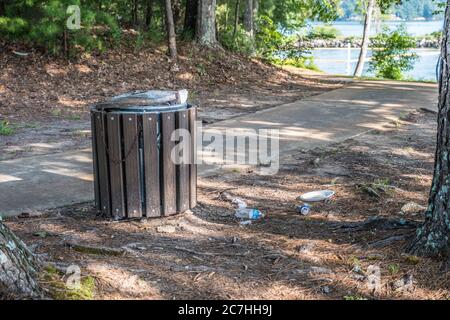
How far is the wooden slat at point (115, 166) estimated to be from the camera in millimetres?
4977

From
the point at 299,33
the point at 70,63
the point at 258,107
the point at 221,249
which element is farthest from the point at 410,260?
the point at 299,33

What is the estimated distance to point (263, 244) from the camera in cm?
469

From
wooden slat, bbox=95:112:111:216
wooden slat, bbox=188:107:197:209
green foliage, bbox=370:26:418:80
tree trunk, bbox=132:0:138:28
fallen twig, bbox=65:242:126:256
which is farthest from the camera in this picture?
green foliage, bbox=370:26:418:80

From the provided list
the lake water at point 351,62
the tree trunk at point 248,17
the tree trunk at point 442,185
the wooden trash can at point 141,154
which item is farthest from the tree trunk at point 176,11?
the tree trunk at point 442,185

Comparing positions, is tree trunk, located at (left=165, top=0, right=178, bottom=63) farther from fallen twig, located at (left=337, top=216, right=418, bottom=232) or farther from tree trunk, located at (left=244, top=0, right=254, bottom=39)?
fallen twig, located at (left=337, top=216, right=418, bottom=232)

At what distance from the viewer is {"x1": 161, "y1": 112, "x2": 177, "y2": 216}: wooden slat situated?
16.5 feet

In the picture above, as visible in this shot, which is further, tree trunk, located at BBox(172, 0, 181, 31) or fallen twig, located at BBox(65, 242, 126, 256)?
tree trunk, located at BBox(172, 0, 181, 31)

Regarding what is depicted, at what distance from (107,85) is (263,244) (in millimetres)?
9172

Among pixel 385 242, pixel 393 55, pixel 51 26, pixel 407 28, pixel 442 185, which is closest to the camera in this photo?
pixel 442 185

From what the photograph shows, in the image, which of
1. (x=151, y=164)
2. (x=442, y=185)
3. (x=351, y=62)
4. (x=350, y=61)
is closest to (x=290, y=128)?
(x=151, y=164)

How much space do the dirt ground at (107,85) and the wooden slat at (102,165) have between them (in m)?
3.02

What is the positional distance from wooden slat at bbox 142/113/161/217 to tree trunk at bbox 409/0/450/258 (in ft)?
7.32

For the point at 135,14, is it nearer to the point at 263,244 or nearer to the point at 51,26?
the point at 51,26

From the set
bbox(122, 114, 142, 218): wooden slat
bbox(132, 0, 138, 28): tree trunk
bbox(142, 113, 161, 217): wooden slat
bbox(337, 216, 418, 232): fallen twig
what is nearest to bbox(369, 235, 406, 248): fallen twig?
bbox(337, 216, 418, 232): fallen twig
